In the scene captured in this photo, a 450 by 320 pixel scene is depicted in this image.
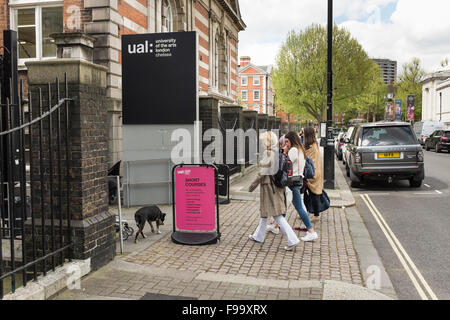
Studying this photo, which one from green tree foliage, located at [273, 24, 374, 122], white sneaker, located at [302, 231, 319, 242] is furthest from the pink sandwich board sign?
green tree foliage, located at [273, 24, 374, 122]

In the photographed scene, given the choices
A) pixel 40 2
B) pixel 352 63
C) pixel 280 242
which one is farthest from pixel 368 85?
pixel 280 242

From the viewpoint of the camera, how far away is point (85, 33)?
11352 mm

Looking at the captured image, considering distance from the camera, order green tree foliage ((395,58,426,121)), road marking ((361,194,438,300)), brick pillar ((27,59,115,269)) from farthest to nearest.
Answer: green tree foliage ((395,58,426,121)), brick pillar ((27,59,115,269)), road marking ((361,194,438,300))

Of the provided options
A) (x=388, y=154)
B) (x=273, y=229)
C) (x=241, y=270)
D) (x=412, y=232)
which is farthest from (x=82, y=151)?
(x=388, y=154)

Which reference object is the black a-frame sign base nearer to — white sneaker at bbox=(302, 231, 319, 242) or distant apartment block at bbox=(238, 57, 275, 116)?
white sneaker at bbox=(302, 231, 319, 242)

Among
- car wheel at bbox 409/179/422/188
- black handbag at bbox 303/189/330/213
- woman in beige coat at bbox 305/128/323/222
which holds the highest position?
woman in beige coat at bbox 305/128/323/222

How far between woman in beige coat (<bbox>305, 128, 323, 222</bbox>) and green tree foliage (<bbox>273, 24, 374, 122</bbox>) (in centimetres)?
3645

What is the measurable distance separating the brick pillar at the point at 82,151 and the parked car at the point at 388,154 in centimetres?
891

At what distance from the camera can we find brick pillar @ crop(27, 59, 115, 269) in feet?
15.9

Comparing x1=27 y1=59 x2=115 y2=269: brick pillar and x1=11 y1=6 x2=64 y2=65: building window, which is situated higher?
x1=11 y1=6 x2=64 y2=65: building window

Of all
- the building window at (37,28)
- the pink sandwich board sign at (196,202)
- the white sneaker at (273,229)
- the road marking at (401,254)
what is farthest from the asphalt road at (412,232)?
the building window at (37,28)

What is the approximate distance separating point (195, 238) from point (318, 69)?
3937 centimetres

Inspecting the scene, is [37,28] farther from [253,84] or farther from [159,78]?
[253,84]
